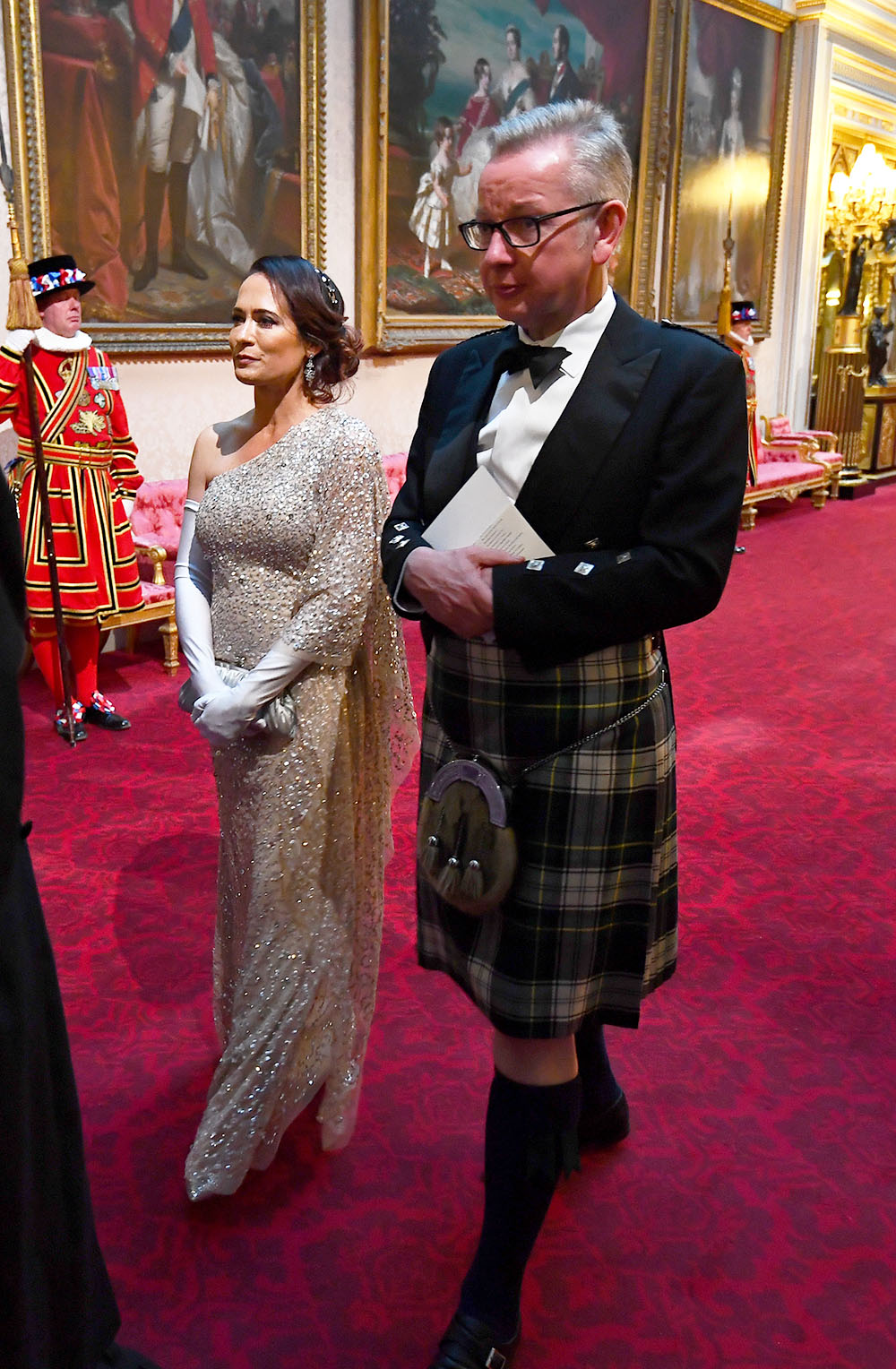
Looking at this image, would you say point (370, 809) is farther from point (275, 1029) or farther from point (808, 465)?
point (808, 465)

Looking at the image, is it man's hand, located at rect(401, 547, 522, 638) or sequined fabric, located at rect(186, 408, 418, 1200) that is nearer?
man's hand, located at rect(401, 547, 522, 638)

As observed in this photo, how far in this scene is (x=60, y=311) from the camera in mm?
5301

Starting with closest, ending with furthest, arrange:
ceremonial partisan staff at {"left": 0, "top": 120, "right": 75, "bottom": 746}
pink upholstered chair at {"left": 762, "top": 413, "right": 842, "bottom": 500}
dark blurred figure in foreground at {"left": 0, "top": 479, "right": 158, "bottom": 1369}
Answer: dark blurred figure in foreground at {"left": 0, "top": 479, "right": 158, "bottom": 1369}, ceremonial partisan staff at {"left": 0, "top": 120, "right": 75, "bottom": 746}, pink upholstered chair at {"left": 762, "top": 413, "right": 842, "bottom": 500}

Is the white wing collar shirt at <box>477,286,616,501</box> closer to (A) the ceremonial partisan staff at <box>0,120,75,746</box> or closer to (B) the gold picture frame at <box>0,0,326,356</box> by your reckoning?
(A) the ceremonial partisan staff at <box>0,120,75,746</box>

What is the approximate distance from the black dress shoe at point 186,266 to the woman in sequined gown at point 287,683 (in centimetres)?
467

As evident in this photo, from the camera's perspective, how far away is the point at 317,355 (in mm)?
2570

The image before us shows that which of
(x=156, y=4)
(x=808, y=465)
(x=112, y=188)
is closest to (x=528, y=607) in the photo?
(x=112, y=188)

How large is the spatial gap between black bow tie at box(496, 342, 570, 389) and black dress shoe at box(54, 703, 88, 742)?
12.5ft

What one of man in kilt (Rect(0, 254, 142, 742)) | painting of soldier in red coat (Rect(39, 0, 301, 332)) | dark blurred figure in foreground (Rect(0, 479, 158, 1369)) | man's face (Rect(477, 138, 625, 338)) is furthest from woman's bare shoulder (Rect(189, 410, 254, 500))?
painting of soldier in red coat (Rect(39, 0, 301, 332))

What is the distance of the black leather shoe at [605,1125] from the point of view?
8.92 ft

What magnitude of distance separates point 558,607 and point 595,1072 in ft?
4.11

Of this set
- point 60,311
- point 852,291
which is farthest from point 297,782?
point 852,291

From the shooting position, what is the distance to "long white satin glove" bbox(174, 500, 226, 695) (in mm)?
2555

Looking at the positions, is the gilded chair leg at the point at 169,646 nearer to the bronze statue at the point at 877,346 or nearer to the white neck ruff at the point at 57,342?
the white neck ruff at the point at 57,342
